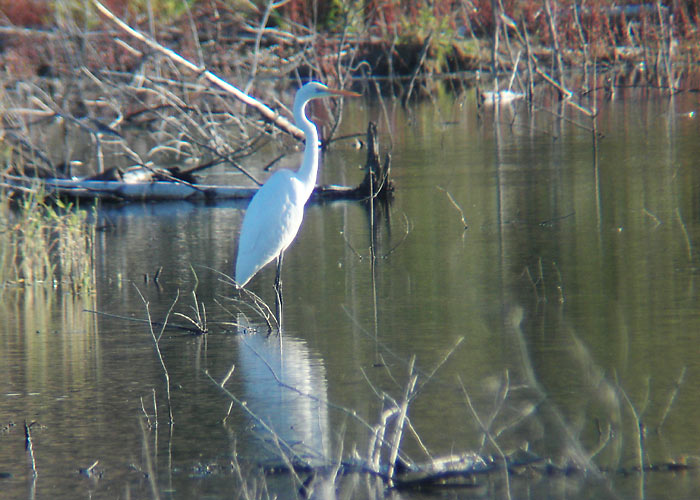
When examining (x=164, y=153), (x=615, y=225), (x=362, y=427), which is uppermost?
(x=164, y=153)

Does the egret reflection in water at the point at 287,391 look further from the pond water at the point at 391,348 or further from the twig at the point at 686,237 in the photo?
the twig at the point at 686,237

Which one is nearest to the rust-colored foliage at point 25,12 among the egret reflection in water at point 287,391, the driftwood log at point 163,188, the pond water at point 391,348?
the driftwood log at point 163,188

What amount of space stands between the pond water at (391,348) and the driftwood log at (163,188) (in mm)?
297

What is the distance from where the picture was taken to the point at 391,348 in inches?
231

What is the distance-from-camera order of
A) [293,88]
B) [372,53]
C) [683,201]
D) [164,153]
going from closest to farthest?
[683,201], [164,153], [293,88], [372,53]

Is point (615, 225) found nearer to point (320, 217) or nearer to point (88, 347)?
point (320, 217)

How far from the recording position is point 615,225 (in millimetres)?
9086

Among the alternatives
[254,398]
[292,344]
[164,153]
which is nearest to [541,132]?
[164,153]

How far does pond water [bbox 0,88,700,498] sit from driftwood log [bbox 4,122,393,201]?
297 millimetres

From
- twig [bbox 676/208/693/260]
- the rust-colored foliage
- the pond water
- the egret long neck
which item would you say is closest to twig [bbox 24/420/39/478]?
the pond water

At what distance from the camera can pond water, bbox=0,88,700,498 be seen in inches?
162

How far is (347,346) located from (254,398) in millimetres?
1028

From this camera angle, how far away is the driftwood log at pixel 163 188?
12039mm

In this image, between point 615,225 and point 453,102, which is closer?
point 615,225
